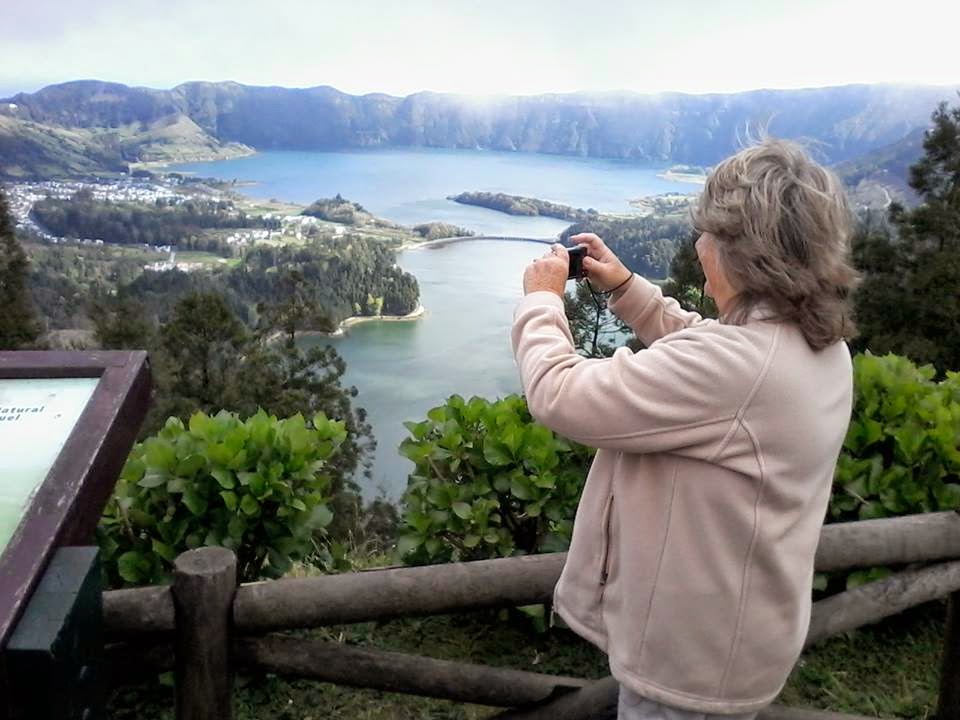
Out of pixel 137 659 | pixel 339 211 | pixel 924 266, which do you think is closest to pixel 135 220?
pixel 339 211

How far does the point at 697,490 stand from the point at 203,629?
40.0 inches

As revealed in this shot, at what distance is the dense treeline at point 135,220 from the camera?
39031 millimetres

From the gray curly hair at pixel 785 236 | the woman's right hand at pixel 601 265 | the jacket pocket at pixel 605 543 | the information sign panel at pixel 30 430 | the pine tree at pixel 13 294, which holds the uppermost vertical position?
the gray curly hair at pixel 785 236

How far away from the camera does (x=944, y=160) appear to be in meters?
12.8

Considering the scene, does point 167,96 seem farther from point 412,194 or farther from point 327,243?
point 327,243

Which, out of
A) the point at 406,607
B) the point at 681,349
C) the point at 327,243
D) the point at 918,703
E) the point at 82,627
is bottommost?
the point at 327,243

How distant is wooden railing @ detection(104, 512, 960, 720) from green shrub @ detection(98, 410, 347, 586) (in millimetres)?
261

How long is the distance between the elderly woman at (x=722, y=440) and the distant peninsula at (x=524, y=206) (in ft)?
66.4

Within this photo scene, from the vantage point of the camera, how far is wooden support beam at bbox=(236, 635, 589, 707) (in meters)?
1.74

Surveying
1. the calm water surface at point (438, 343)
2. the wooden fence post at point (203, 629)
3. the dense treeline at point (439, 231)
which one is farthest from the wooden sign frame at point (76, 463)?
the dense treeline at point (439, 231)

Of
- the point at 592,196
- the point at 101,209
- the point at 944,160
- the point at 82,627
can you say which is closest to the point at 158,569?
the point at 82,627

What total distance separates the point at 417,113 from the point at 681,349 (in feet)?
151

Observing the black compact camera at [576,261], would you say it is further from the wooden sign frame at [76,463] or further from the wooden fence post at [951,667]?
the wooden fence post at [951,667]

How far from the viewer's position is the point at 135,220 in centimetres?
4059
